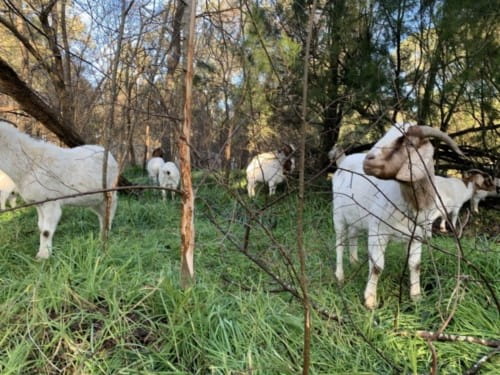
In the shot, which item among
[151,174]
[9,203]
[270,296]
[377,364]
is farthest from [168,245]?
[151,174]

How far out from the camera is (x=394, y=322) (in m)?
2.93

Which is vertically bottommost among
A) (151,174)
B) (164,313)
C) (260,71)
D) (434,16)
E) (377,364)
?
(377,364)

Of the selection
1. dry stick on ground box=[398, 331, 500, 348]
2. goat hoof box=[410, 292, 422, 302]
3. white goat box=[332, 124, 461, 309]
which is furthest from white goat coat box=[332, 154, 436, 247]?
dry stick on ground box=[398, 331, 500, 348]

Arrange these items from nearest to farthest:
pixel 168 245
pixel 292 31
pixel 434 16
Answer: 1. pixel 168 245
2. pixel 434 16
3. pixel 292 31

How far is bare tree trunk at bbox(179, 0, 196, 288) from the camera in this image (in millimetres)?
2783

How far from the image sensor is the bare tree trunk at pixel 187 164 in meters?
2.78

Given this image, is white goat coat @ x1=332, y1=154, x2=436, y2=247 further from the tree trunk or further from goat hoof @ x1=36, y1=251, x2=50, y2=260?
the tree trunk

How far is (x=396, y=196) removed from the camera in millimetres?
3232

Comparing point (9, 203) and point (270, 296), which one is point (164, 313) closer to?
point (270, 296)

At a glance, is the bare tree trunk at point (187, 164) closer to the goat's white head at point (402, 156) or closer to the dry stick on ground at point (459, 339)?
the goat's white head at point (402, 156)

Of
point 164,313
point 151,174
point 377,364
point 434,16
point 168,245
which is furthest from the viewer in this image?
point 151,174

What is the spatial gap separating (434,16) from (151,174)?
721cm

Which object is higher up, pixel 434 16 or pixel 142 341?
pixel 434 16

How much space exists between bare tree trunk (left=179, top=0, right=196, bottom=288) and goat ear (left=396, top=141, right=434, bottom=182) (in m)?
1.43
